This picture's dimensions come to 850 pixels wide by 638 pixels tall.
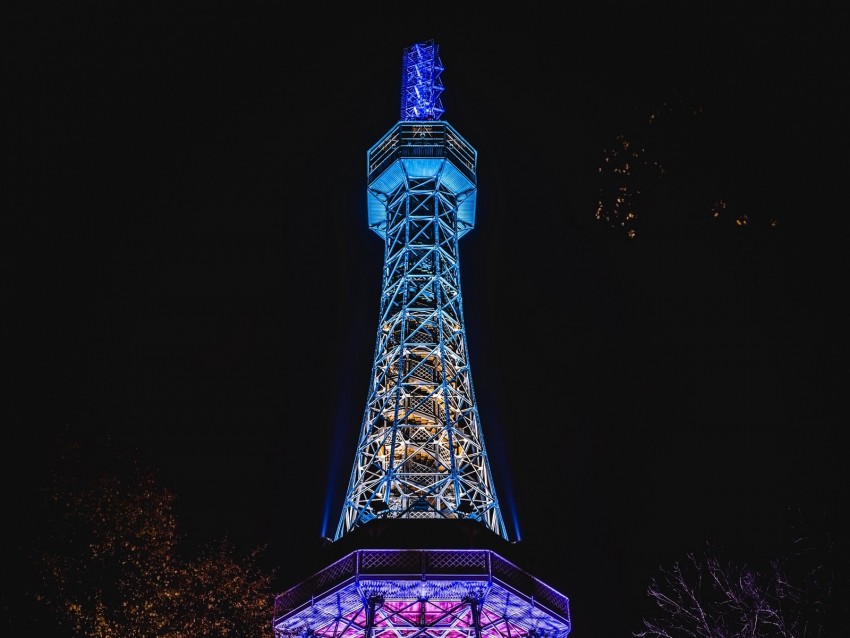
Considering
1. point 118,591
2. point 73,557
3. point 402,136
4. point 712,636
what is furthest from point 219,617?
point 402,136

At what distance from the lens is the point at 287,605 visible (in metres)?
28.0

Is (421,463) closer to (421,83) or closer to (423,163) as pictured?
(423,163)

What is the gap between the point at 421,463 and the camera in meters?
36.4

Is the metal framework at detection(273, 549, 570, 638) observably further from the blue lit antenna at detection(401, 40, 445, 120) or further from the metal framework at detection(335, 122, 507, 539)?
the blue lit antenna at detection(401, 40, 445, 120)

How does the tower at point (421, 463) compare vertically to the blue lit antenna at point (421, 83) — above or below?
below

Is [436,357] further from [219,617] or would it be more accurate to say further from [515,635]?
[219,617]

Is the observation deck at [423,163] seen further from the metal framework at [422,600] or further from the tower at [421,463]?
the metal framework at [422,600]

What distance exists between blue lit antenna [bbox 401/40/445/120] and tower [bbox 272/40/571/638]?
0.26ft

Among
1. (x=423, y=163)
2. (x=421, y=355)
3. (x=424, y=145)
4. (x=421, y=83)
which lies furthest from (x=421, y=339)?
(x=421, y=83)

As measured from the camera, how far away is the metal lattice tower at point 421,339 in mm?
33312

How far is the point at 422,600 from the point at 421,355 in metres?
15.2

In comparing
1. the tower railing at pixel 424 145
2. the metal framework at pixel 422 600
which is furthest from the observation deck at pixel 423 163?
the metal framework at pixel 422 600

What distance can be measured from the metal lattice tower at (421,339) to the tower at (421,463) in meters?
0.08

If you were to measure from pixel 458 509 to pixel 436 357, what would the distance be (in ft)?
29.9
